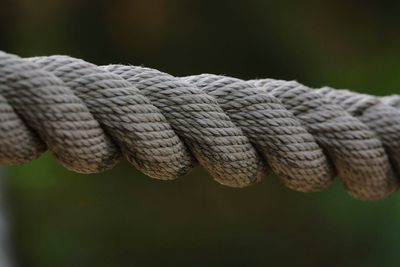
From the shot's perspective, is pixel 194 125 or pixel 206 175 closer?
pixel 194 125

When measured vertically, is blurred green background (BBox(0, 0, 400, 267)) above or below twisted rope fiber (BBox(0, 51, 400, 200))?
below

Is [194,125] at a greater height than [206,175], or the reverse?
[194,125]

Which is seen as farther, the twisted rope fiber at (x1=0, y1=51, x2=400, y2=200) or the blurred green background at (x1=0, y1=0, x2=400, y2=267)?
the blurred green background at (x1=0, y1=0, x2=400, y2=267)

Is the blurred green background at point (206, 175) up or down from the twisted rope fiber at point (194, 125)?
down

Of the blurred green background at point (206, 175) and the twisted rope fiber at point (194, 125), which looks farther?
the blurred green background at point (206, 175)

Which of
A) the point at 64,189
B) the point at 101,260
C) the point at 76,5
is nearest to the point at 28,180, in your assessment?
the point at 64,189
